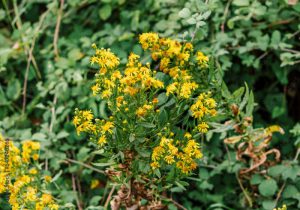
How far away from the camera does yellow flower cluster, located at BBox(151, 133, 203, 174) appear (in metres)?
1.70

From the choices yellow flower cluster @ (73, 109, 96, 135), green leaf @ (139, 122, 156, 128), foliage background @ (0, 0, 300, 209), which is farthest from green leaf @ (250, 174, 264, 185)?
yellow flower cluster @ (73, 109, 96, 135)

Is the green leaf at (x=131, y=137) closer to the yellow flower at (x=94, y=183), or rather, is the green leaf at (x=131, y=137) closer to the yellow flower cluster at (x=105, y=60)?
the yellow flower cluster at (x=105, y=60)

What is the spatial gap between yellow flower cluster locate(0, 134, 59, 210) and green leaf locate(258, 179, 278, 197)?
0.77 m

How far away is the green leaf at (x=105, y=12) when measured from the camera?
2.71 meters

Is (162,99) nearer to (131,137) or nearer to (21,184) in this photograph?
(131,137)

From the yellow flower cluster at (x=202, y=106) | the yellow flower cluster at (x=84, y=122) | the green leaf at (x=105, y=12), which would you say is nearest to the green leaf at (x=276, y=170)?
the yellow flower cluster at (x=202, y=106)

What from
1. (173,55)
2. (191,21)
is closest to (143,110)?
(173,55)

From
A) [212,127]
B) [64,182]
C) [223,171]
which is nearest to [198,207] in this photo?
[223,171]

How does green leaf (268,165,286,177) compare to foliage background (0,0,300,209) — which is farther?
foliage background (0,0,300,209)

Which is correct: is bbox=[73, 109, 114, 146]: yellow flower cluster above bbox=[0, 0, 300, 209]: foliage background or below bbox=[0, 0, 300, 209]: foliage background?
above

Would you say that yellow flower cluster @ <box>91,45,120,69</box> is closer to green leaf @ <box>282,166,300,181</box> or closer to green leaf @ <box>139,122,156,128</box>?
green leaf @ <box>139,122,156,128</box>

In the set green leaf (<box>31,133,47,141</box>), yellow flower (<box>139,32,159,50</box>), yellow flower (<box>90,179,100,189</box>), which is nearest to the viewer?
yellow flower (<box>139,32,159,50</box>)

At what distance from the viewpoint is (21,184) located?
1818 millimetres

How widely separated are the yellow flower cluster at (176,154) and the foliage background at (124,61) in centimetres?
53
